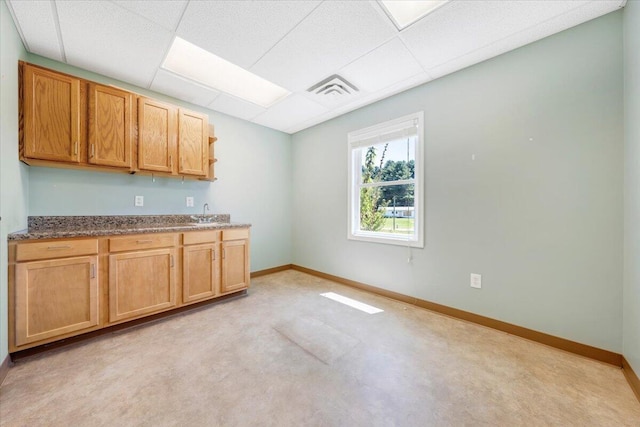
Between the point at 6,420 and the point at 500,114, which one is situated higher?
the point at 500,114

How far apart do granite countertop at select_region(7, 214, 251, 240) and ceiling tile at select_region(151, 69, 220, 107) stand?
1490 millimetres

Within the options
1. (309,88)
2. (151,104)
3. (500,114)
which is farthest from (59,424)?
(500,114)

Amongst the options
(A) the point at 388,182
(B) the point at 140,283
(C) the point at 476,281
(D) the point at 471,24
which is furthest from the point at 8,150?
(C) the point at 476,281

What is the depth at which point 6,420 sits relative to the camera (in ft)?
4.07

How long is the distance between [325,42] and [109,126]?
7.10 ft

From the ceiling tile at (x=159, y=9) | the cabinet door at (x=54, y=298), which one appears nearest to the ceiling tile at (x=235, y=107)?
the ceiling tile at (x=159, y=9)

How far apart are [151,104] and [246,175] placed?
4.86 feet

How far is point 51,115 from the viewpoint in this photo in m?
2.02

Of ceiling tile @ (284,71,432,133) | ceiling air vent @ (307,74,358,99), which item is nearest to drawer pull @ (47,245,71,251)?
ceiling air vent @ (307,74,358,99)

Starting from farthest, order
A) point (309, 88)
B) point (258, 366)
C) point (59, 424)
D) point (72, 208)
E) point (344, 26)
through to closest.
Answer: point (309, 88)
point (72, 208)
point (344, 26)
point (258, 366)
point (59, 424)

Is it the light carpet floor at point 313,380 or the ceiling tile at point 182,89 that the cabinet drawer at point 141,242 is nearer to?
the light carpet floor at point 313,380

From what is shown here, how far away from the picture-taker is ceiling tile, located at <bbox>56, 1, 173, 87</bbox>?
173 cm

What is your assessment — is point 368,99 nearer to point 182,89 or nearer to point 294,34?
point 294,34

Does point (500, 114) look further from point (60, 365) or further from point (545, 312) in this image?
point (60, 365)
